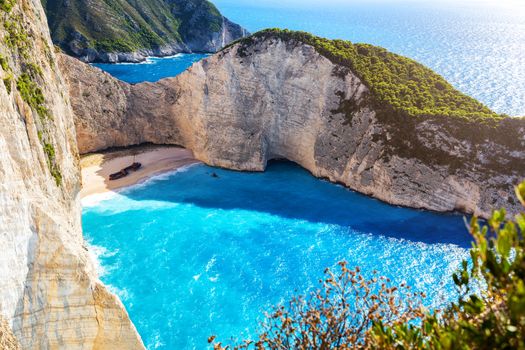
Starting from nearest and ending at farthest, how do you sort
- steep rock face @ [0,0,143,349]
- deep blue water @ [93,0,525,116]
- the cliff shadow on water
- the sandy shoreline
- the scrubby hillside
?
steep rock face @ [0,0,143,349], the cliff shadow on water, the sandy shoreline, deep blue water @ [93,0,525,116], the scrubby hillside

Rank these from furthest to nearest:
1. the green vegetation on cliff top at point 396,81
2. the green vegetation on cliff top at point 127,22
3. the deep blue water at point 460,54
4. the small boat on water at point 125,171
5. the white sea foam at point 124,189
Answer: the green vegetation on cliff top at point 127,22 < the deep blue water at point 460,54 < the small boat on water at point 125,171 < the green vegetation on cliff top at point 396,81 < the white sea foam at point 124,189

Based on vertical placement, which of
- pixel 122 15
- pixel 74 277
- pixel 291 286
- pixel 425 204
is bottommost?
pixel 291 286

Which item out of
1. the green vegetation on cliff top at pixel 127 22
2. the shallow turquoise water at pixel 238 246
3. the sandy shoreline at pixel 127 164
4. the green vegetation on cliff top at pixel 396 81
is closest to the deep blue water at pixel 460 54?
the green vegetation on cliff top at pixel 127 22

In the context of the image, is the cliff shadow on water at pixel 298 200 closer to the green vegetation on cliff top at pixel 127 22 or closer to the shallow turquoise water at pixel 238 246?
the shallow turquoise water at pixel 238 246

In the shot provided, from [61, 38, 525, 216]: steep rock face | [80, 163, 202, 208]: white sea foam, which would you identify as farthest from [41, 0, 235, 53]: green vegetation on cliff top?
[80, 163, 202, 208]: white sea foam

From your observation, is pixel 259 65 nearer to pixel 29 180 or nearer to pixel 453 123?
pixel 453 123

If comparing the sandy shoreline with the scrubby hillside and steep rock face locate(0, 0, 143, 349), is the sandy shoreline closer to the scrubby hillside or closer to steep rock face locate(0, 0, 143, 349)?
steep rock face locate(0, 0, 143, 349)

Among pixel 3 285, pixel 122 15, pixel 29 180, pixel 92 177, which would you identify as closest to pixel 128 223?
pixel 92 177
